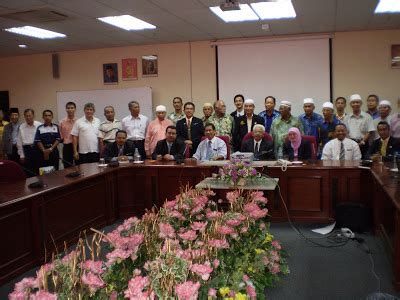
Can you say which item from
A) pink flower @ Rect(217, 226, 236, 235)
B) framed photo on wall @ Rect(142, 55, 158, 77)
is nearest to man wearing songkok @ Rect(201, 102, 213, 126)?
framed photo on wall @ Rect(142, 55, 158, 77)

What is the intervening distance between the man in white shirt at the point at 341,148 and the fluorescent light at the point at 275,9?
168 cm

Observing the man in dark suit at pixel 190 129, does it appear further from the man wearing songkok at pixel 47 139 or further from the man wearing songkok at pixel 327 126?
the man wearing songkok at pixel 47 139

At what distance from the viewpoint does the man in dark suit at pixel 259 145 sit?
5238 mm

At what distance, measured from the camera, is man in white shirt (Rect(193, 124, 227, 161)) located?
215 inches

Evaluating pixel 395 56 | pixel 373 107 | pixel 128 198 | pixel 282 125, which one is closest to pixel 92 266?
pixel 128 198

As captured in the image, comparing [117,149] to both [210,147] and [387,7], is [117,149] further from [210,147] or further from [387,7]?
[387,7]

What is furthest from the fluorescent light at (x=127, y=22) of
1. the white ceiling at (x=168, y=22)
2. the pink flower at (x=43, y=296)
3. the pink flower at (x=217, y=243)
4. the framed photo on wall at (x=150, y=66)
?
the pink flower at (x=43, y=296)

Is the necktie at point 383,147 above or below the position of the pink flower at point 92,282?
above

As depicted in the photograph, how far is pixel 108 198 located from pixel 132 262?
3.05 meters

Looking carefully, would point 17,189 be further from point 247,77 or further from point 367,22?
point 367,22

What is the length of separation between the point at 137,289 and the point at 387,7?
5.42m

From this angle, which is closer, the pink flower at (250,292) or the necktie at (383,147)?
the pink flower at (250,292)

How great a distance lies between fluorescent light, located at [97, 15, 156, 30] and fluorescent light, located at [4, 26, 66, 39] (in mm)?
1174

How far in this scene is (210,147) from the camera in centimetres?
556
